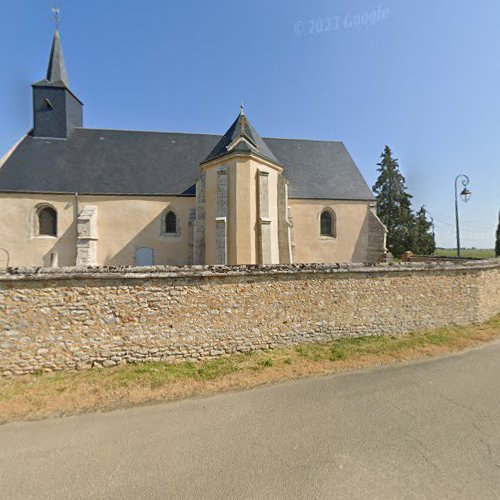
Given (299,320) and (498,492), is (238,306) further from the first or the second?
(498,492)

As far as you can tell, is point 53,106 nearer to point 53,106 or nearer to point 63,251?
point 53,106

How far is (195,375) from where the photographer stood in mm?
5207

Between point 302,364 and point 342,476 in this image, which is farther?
point 302,364

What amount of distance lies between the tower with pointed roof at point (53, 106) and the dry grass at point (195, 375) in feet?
53.0

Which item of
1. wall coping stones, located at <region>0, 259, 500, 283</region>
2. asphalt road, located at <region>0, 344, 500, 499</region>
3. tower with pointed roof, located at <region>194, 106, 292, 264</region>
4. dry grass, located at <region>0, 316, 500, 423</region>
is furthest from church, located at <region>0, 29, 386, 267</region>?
asphalt road, located at <region>0, 344, 500, 499</region>

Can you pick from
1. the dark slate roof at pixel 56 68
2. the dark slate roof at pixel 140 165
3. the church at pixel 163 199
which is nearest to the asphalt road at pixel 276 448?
the church at pixel 163 199

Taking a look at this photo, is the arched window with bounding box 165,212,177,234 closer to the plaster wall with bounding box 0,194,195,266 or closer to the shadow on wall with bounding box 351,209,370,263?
the plaster wall with bounding box 0,194,195,266

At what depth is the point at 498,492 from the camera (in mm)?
2541

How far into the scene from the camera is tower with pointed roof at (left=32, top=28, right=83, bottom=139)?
15109mm

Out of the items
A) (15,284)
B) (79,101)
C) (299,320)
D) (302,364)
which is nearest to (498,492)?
(302,364)

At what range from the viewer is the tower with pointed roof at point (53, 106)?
1511 centimetres

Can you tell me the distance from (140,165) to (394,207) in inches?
925

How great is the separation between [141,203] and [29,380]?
34.0ft

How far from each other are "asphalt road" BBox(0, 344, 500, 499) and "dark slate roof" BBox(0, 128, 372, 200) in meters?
12.1
